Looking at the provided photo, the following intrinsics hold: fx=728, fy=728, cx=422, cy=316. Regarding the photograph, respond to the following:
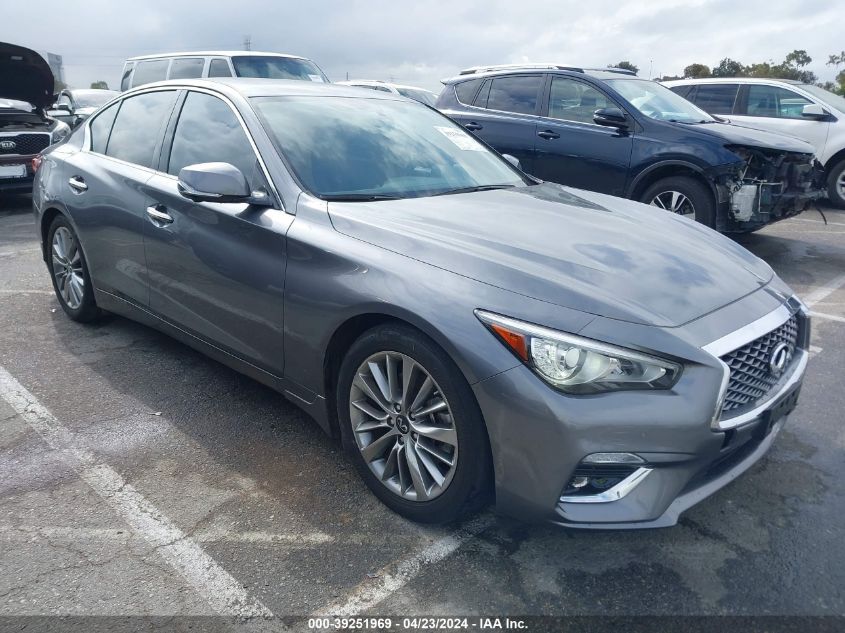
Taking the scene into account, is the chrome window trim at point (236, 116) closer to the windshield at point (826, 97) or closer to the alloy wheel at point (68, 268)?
the alloy wheel at point (68, 268)

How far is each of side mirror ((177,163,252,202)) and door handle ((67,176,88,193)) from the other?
5.18 ft

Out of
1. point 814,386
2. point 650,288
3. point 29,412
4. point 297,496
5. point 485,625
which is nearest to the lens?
point 485,625

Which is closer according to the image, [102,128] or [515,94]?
[102,128]

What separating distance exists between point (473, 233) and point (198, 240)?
1.40 meters

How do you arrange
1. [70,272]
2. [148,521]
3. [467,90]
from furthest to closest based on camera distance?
[467,90] → [70,272] → [148,521]

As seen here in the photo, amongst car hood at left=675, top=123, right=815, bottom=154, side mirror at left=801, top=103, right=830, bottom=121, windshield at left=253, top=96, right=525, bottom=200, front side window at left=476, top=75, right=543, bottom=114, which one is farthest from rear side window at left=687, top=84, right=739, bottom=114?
windshield at left=253, top=96, right=525, bottom=200

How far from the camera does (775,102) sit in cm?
1022

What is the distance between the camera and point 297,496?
2.94 metres

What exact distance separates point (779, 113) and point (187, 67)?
333 inches

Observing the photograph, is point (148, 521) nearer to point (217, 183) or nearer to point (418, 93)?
point (217, 183)

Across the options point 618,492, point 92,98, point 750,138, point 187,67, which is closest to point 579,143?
point 750,138

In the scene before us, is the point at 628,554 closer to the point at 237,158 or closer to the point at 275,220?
the point at 275,220

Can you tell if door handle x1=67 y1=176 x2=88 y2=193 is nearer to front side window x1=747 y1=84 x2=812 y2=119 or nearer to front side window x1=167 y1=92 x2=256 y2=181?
front side window x1=167 y1=92 x2=256 y2=181

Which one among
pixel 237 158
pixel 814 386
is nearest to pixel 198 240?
pixel 237 158
